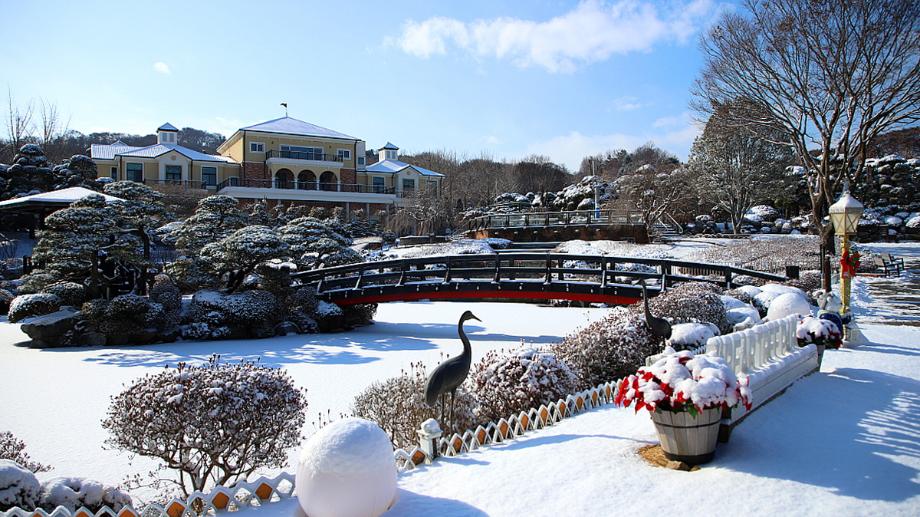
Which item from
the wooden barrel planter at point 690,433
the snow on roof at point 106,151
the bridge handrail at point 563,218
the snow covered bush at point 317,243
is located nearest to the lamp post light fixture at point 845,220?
the wooden barrel planter at point 690,433

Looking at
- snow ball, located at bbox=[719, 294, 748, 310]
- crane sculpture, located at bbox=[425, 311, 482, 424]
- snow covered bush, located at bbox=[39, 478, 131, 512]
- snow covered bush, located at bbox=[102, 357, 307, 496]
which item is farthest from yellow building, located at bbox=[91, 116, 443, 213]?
snow covered bush, located at bbox=[39, 478, 131, 512]

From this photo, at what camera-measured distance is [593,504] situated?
14.8 feet

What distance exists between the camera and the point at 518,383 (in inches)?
305

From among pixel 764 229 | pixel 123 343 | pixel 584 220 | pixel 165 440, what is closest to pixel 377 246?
pixel 584 220

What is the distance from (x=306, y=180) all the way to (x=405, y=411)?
44.8 m

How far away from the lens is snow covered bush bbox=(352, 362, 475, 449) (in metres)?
7.04

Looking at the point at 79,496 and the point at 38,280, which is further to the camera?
the point at 38,280

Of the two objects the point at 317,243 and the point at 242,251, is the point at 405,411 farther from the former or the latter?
the point at 317,243

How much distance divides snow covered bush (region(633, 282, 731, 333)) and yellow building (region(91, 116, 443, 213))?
1386 inches

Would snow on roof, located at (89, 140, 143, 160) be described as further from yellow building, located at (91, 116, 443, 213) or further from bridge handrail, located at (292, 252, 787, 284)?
bridge handrail, located at (292, 252, 787, 284)

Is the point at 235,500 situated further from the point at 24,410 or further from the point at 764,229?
the point at 764,229

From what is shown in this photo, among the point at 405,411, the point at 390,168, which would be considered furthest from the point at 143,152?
the point at 405,411

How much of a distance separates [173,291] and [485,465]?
16.2 meters

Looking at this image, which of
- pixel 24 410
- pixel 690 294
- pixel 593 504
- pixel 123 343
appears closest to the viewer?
pixel 593 504
